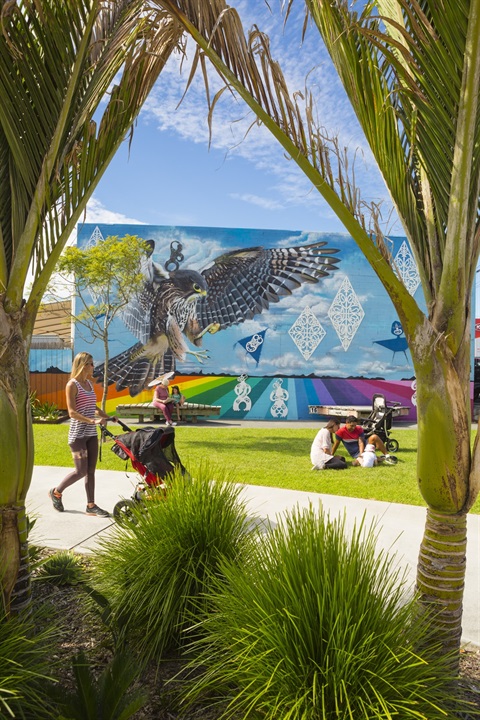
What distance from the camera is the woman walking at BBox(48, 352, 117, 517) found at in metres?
6.38

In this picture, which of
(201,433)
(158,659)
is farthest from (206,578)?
(201,433)

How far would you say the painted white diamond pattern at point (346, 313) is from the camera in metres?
24.0

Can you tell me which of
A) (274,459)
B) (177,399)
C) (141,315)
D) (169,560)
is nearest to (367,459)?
(274,459)

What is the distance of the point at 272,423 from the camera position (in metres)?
21.7

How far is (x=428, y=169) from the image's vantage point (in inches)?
114

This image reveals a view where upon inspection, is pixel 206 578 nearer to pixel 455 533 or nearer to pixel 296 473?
pixel 455 533

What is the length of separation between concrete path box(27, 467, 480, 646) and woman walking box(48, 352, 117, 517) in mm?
388

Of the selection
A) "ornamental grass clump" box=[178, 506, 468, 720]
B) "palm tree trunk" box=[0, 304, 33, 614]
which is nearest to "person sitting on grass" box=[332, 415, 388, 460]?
"ornamental grass clump" box=[178, 506, 468, 720]

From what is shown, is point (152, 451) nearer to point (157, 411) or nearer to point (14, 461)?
point (14, 461)

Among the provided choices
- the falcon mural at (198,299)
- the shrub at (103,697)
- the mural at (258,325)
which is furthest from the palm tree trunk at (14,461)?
the falcon mural at (198,299)

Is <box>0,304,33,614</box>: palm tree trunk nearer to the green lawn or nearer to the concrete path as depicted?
the concrete path

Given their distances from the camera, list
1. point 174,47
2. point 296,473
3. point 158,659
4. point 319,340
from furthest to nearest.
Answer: point 319,340 < point 296,473 < point 174,47 < point 158,659

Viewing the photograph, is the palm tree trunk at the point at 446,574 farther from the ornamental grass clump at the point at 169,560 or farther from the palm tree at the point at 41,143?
the palm tree at the point at 41,143

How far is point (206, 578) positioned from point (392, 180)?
250 cm
